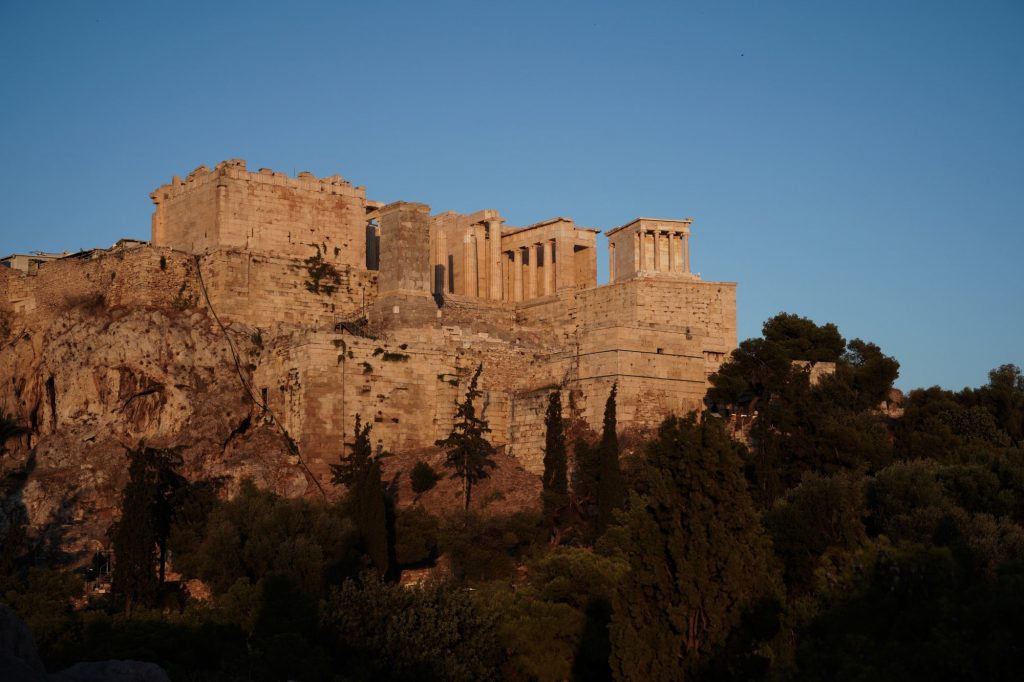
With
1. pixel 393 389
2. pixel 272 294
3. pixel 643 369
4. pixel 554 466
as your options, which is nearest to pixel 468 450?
pixel 554 466

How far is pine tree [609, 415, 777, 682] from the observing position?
26.8 metres

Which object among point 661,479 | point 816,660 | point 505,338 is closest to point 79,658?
point 661,479

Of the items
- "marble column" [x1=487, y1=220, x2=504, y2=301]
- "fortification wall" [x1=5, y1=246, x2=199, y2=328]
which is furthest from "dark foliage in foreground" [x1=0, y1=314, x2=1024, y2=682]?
"marble column" [x1=487, y1=220, x2=504, y2=301]

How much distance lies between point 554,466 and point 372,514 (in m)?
5.18

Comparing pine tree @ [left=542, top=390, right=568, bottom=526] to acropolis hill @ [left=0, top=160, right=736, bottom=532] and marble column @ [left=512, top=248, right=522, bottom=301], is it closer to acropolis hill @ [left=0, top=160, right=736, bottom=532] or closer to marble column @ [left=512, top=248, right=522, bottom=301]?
acropolis hill @ [left=0, top=160, right=736, bottom=532]

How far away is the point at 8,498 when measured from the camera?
144 ft

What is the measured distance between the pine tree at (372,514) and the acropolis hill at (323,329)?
4770 mm

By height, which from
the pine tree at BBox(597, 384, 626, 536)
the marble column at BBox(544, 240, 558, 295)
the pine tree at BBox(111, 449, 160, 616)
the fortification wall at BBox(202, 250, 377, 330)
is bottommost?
the pine tree at BBox(111, 449, 160, 616)

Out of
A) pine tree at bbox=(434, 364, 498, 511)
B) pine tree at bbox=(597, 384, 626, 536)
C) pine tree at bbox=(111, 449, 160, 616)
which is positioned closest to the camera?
pine tree at bbox=(111, 449, 160, 616)

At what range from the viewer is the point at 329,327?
157ft

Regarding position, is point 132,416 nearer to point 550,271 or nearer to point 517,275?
point 517,275

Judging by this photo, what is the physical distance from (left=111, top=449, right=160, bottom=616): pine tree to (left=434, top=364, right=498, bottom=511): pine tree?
8.21 m

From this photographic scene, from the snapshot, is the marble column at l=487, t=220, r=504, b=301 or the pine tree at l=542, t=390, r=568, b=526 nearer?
the pine tree at l=542, t=390, r=568, b=526

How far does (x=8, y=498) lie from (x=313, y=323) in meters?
10.4
